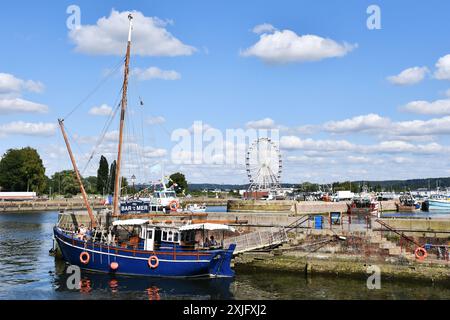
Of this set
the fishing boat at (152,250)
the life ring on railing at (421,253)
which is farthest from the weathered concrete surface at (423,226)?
the fishing boat at (152,250)

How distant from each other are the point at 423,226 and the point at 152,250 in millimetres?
21127

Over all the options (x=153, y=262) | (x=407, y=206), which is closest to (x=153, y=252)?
(x=153, y=262)

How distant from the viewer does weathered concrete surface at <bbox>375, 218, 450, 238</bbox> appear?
39.8 m

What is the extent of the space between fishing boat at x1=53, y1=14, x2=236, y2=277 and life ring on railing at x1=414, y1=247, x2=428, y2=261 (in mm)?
12974

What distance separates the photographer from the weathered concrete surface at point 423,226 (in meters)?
39.8

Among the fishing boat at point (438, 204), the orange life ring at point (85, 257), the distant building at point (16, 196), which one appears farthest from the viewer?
the distant building at point (16, 196)

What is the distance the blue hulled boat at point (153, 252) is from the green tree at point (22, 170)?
133501 mm

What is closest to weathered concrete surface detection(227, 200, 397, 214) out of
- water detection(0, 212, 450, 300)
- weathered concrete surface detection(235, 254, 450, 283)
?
weathered concrete surface detection(235, 254, 450, 283)

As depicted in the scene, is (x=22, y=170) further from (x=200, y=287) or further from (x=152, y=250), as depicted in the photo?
(x=200, y=287)

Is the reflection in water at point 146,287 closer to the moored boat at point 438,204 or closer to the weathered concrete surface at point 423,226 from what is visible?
the weathered concrete surface at point 423,226

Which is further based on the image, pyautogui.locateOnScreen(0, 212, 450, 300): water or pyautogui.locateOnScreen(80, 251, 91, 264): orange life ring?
pyautogui.locateOnScreen(80, 251, 91, 264): orange life ring

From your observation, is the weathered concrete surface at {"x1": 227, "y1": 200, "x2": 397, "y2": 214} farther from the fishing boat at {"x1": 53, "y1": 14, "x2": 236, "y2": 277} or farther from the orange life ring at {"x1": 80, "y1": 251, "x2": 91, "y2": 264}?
the orange life ring at {"x1": 80, "y1": 251, "x2": 91, "y2": 264}
